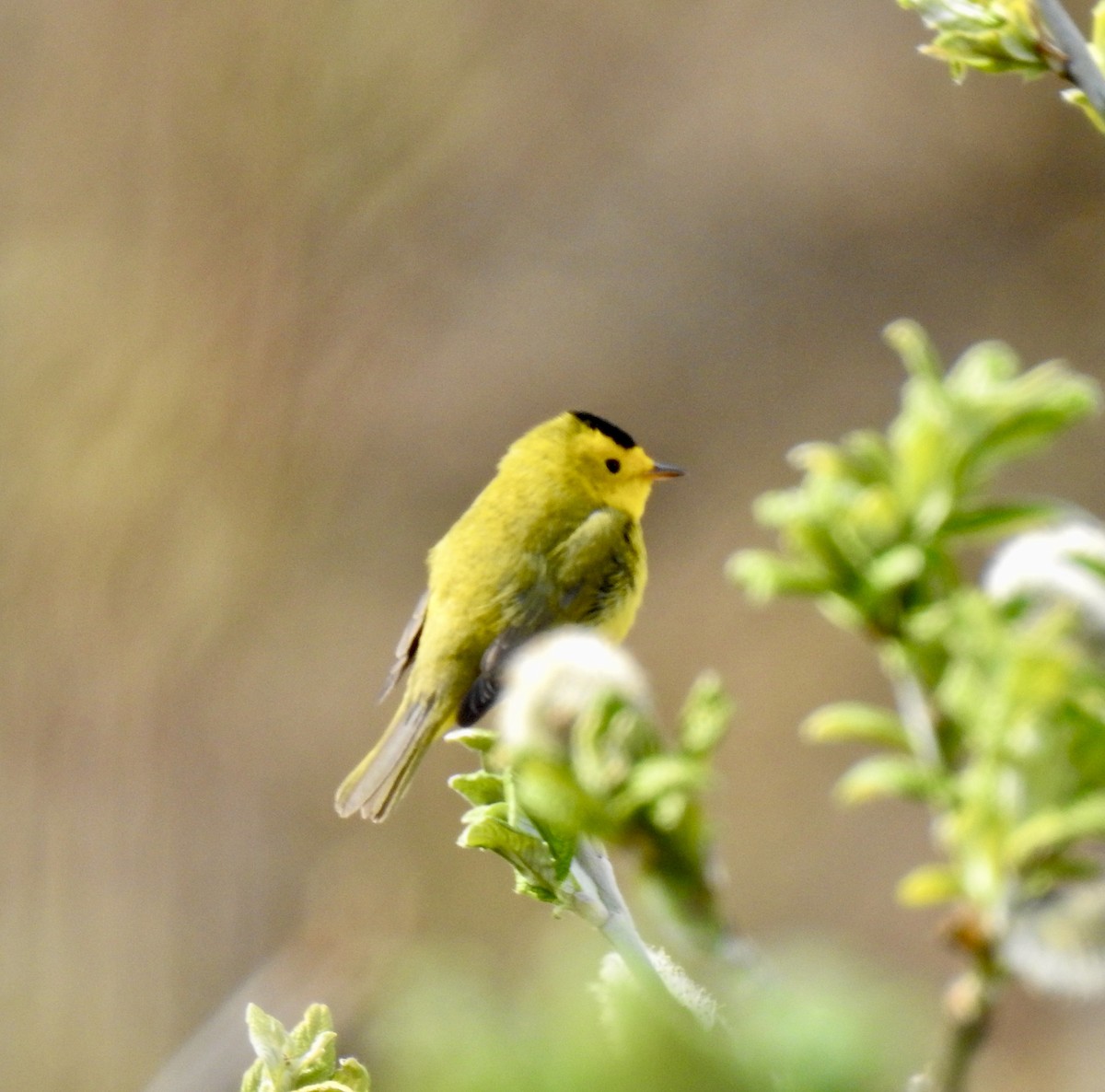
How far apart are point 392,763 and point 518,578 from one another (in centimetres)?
28

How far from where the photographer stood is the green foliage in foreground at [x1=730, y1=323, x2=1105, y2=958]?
328 mm

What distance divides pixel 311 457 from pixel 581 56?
138 centimetres

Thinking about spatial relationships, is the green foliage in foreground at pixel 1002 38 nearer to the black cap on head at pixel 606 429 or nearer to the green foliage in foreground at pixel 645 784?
the green foliage in foreground at pixel 645 784

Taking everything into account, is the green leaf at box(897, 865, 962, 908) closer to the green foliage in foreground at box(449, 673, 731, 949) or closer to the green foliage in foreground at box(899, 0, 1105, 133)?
the green foliage in foreground at box(449, 673, 731, 949)

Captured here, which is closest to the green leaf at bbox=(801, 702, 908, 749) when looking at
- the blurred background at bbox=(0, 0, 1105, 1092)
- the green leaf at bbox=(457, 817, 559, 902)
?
the green leaf at bbox=(457, 817, 559, 902)

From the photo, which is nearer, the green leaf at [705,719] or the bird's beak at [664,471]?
the green leaf at [705,719]

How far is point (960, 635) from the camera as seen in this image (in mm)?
337

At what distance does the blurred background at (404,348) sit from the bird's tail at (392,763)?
72.3 inches

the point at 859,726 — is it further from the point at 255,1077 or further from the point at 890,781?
the point at 255,1077

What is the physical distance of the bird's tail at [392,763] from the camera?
6.25 ft

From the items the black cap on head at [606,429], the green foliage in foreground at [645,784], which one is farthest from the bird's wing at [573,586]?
the green foliage in foreground at [645,784]

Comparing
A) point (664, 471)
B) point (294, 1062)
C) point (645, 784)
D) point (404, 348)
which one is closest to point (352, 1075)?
point (294, 1062)

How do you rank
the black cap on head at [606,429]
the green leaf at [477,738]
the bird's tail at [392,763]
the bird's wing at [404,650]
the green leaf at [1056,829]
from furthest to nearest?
the black cap on head at [606,429], the bird's tail at [392,763], the bird's wing at [404,650], the green leaf at [477,738], the green leaf at [1056,829]

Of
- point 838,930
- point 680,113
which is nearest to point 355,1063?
point 838,930
